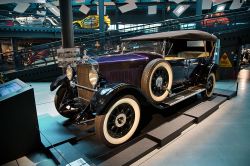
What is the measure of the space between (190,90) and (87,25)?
598 inches

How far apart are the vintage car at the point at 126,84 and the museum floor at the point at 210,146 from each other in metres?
0.55

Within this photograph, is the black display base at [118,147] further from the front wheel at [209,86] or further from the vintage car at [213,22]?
the vintage car at [213,22]

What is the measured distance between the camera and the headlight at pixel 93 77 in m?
2.70

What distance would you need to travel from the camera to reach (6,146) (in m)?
2.30

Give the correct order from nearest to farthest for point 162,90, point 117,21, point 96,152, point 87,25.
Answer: point 96,152 < point 162,90 < point 87,25 < point 117,21

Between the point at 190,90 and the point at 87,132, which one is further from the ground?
the point at 190,90

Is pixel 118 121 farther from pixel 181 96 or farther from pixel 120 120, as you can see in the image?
pixel 181 96

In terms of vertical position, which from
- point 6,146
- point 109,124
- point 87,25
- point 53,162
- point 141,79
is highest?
point 87,25

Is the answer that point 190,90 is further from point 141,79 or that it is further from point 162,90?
point 141,79

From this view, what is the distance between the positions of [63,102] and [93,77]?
1030mm

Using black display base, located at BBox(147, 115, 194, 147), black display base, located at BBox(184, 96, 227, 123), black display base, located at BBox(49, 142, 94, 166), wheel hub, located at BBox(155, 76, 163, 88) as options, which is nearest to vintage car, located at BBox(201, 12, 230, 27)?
black display base, located at BBox(184, 96, 227, 123)

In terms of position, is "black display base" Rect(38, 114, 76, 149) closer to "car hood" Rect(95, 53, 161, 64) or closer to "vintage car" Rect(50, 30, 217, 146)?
"vintage car" Rect(50, 30, 217, 146)

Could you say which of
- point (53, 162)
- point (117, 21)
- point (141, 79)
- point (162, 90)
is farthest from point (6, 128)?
point (117, 21)

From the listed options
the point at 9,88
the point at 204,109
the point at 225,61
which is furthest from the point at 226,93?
the point at 9,88
